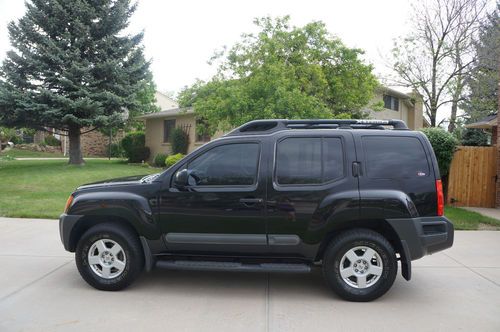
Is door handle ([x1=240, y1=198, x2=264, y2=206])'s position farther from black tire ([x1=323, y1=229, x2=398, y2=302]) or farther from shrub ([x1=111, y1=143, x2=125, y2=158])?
shrub ([x1=111, y1=143, x2=125, y2=158])

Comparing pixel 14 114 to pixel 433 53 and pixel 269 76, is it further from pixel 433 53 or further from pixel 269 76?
pixel 433 53

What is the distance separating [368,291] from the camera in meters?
4.72

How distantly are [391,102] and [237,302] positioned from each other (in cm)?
2624

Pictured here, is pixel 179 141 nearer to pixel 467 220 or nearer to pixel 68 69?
pixel 68 69

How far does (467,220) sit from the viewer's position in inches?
387

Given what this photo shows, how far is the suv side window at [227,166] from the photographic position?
16.2 feet

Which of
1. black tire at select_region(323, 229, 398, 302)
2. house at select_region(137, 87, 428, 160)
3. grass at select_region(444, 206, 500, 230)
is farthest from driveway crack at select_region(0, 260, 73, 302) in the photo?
house at select_region(137, 87, 428, 160)

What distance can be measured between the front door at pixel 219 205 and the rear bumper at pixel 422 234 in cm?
151

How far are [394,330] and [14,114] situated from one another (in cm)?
1998

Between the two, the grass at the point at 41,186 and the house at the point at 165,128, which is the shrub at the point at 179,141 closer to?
the house at the point at 165,128

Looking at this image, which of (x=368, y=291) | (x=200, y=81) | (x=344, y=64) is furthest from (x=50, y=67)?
(x=368, y=291)

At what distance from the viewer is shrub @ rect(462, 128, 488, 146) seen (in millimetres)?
24250

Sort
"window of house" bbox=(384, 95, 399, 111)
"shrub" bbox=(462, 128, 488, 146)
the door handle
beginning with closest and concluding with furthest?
the door handle
"shrub" bbox=(462, 128, 488, 146)
"window of house" bbox=(384, 95, 399, 111)

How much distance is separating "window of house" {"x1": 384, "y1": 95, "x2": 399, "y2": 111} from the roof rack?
23.6m
